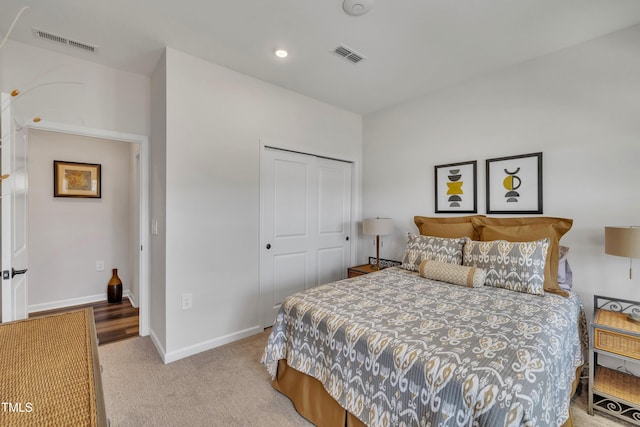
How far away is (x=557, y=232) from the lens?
227 cm

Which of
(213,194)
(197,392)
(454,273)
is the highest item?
(213,194)

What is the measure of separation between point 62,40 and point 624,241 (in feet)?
14.1

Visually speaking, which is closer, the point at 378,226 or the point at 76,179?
the point at 378,226

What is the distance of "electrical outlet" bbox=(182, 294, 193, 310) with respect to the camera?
2.51 metres

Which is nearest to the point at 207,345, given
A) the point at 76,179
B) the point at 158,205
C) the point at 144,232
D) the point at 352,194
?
the point at 144,232

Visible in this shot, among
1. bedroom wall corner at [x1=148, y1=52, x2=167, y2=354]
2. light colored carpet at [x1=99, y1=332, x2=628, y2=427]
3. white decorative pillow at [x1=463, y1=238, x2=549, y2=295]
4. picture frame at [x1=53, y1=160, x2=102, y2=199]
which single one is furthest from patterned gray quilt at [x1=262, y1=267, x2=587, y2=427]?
picture frame at [x1=53, y1=160, x2=102, y2=199]

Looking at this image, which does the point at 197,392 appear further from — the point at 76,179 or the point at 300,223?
the point at 76,179

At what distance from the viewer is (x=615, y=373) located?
6.61 feet

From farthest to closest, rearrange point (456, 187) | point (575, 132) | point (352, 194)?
point (352, 194)
point (456, 187)
point (575, 132)

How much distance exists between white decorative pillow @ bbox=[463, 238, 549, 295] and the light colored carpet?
0.83 meters

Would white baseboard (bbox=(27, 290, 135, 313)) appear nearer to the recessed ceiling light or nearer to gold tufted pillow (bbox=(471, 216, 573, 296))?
the recessed ceiling light

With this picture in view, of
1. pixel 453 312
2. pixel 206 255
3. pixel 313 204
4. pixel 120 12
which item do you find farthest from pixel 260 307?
pixel 120 12

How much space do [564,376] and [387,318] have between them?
90 centimetres

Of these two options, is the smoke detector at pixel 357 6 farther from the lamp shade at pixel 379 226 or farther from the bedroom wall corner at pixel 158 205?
the lamp shade at pixel 379 226
